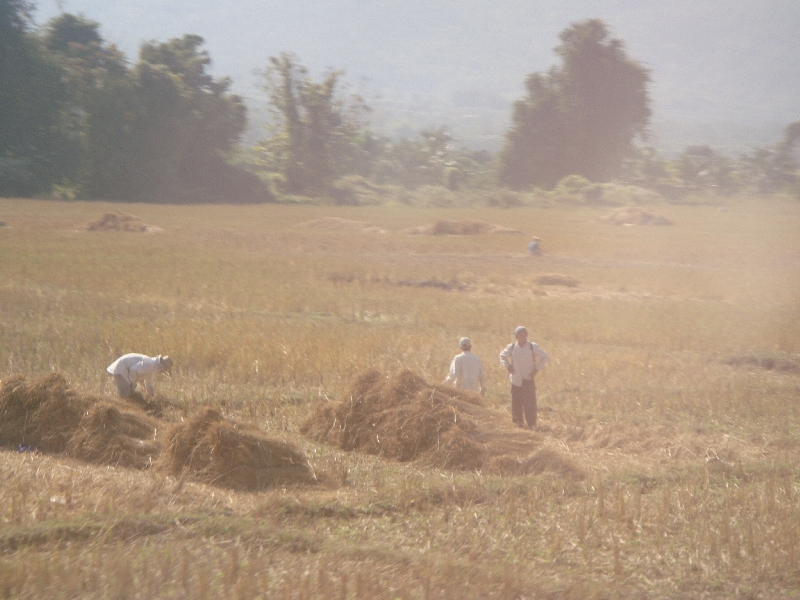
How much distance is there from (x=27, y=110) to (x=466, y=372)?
142 ft

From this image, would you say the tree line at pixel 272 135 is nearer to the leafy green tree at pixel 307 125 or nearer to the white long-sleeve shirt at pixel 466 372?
the leafy green tree at pixel 307 125

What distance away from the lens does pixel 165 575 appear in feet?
15.1

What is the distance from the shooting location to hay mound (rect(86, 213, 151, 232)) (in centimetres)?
3634

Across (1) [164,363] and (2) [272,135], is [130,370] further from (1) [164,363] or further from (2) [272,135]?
(2) [272,135]

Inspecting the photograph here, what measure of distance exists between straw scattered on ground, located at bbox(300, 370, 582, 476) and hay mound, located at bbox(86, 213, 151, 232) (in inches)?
1150

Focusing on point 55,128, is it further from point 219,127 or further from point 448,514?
point 448,514

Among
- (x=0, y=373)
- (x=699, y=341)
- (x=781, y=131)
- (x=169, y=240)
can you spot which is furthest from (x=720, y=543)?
(x=781, y=131)

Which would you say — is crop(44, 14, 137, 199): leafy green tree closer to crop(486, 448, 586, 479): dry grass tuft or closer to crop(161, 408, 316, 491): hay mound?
crop(161, 408, 316, 491): hay mound

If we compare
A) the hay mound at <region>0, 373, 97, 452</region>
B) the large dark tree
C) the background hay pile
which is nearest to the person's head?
the background hay pile

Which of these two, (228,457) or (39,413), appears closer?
(228,457)

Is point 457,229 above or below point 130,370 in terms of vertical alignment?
above

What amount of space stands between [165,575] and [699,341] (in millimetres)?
15112

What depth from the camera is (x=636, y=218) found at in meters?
50.6

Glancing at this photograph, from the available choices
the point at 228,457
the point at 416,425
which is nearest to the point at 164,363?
the point at 228,457
